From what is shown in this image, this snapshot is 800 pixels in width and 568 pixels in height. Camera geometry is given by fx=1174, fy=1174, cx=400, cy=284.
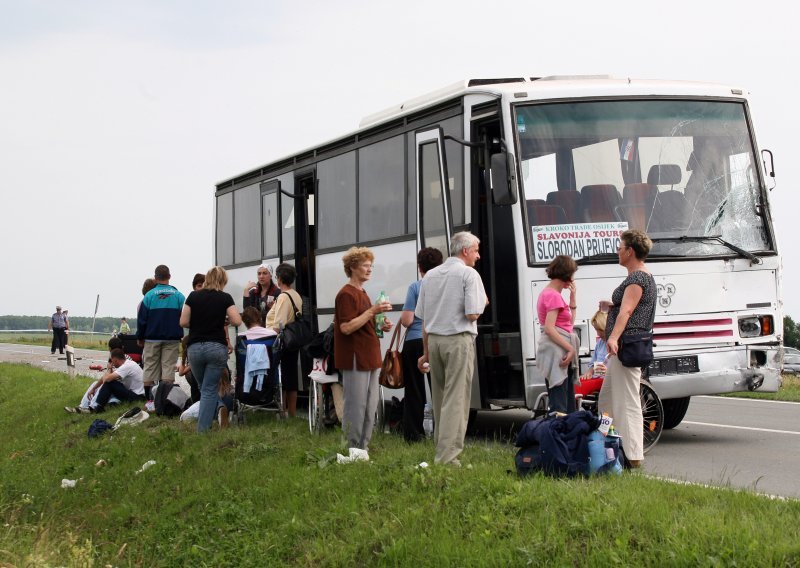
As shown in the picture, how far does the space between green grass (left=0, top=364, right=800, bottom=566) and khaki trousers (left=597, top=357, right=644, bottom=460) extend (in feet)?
2.98

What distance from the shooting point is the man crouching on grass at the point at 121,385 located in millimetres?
17453

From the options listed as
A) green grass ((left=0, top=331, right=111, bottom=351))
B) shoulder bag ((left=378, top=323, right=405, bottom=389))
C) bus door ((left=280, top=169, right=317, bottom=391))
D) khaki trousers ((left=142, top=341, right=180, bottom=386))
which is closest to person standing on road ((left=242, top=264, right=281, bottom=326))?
bus door ((left=280, top=169, right=317, bottom=391))

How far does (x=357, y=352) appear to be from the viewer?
10.5 metres

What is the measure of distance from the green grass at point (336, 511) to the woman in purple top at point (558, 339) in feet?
2.56

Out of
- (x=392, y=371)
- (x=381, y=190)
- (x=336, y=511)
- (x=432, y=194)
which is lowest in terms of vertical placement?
(x=336, y=511)

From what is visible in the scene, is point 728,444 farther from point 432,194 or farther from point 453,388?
point 453,388

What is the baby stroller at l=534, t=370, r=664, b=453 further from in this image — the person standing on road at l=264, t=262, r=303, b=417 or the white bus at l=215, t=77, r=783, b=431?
the person standing on road at l=264, t=262, r=303, b=417

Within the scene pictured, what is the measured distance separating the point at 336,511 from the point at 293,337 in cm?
492

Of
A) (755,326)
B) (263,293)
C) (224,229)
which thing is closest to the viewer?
(755,326)

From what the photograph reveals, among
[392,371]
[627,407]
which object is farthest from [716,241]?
[392,371]

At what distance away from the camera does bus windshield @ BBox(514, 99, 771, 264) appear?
11.2 meters

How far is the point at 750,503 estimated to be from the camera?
6.95 m

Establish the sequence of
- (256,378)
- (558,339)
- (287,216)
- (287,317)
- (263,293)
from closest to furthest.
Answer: (558,339), (256,378), (287,317), (263,293), (287,216)

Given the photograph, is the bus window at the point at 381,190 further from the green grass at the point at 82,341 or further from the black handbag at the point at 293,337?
the green grass at the point at 82,341
